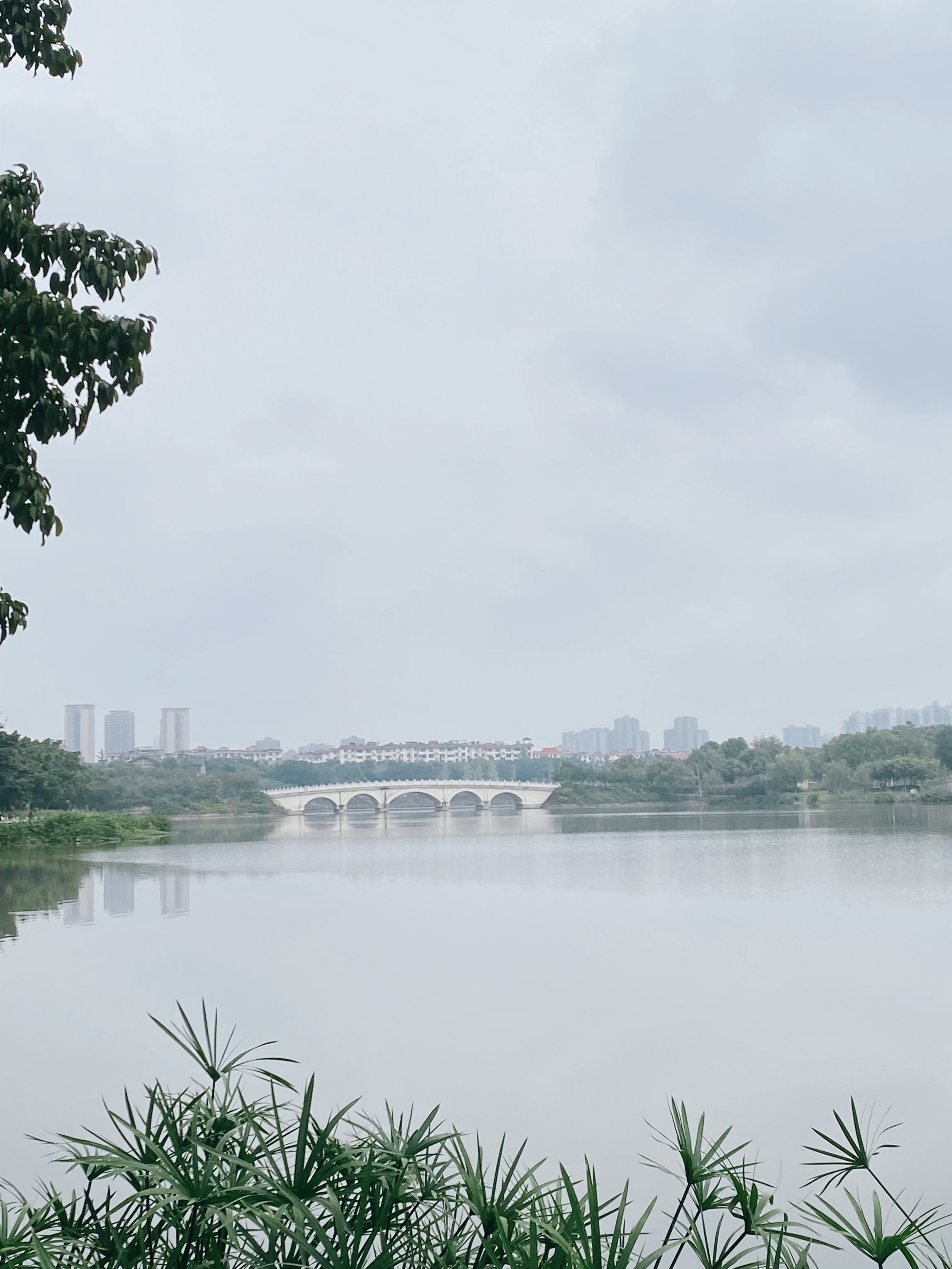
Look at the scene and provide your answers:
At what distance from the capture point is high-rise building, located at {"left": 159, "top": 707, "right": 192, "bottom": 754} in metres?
66.8

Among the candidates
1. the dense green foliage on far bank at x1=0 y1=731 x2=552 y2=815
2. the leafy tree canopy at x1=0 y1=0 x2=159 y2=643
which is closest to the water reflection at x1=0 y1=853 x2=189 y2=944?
the dense green foliage on far bank at x1=0 y1=731 x2=552 y2=815

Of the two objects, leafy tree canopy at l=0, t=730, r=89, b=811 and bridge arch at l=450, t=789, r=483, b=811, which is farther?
bridge arch at l=450, t=789, r=483, b=811

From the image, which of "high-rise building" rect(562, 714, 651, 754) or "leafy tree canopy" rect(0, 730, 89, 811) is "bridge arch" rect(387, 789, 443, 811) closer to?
"leafy tree canopy" rect(0, 730, 89, 811)

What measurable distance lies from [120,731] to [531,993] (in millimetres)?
65227

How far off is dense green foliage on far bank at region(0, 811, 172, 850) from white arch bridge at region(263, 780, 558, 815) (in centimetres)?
1231

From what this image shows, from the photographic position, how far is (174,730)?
224 ft

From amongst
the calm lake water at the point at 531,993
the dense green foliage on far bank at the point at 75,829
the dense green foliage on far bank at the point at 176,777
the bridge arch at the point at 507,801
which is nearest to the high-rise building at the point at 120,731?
the dense green foliage on far bank at the point at 176,777

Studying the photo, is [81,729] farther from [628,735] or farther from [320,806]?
[628,735]

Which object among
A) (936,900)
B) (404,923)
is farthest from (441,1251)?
(936,900)

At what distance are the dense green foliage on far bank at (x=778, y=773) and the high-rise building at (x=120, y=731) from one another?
1236 inches

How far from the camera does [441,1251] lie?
1923 millimetres

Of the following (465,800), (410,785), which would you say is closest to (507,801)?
(410,785)

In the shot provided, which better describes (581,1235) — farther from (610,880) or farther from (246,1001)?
(610,880)

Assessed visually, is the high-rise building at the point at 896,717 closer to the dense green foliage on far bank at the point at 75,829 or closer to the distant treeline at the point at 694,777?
the distant treeline at the point at 694,777
